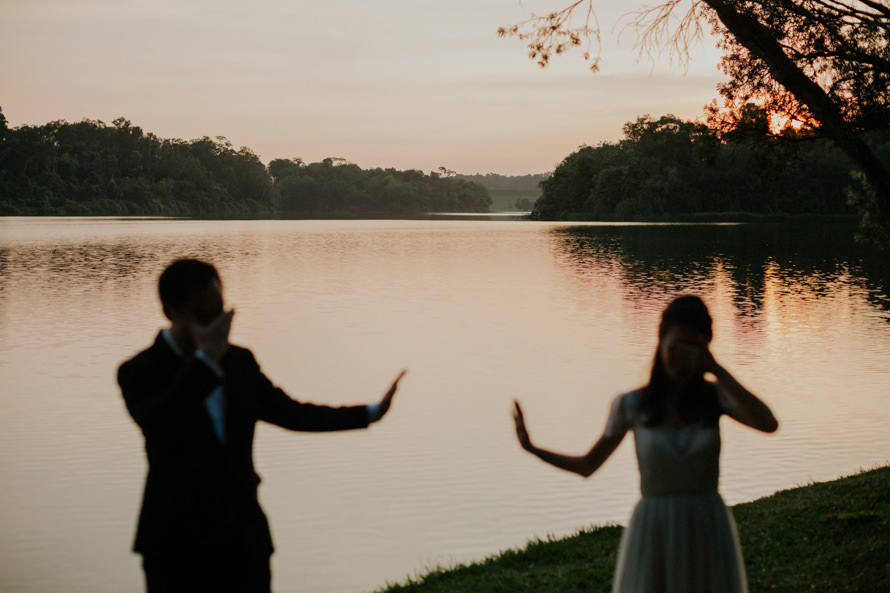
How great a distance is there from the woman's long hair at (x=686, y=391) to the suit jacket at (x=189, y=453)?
1.30 metres

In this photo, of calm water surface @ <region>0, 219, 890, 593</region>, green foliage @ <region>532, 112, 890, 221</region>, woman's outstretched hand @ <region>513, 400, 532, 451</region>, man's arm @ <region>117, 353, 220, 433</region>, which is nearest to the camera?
man's arm @ <region>117, 353, 220, 433</region>

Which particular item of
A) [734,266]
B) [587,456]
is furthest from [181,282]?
[734,266]

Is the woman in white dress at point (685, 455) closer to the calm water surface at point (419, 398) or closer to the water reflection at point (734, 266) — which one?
the calm water surface at point (419, 398)

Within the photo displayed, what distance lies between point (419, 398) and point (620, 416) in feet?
37.9

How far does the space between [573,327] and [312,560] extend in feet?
50.5

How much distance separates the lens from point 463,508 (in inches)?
357

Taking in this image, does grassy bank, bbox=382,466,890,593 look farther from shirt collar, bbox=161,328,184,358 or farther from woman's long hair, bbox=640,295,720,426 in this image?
shirt collar, bbox=161,328,184,358

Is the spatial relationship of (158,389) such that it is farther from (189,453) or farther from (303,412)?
(303,412)

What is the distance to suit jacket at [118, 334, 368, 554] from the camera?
2590 millimetres

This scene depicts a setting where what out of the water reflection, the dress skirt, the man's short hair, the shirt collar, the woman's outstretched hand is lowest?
the water reflection

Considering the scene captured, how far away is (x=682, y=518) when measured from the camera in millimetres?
2943

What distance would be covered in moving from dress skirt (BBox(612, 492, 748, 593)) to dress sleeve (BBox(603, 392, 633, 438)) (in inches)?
9.5

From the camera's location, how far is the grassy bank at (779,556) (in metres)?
5.65

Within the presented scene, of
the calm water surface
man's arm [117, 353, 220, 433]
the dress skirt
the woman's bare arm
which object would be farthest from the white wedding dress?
the calm water surface
